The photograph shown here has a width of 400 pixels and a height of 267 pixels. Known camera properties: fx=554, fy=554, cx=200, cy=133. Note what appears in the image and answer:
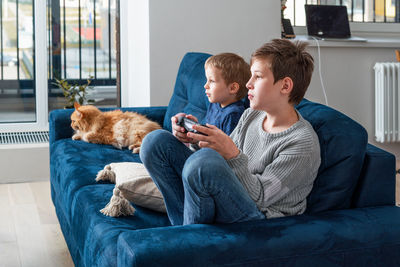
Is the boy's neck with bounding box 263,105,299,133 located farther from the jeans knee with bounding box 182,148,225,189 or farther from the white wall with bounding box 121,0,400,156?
the white wall with bounding box 121,0,400,156

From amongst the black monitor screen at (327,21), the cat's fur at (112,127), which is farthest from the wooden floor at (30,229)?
the black monitor screen at (327,21)

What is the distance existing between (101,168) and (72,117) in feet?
2.47

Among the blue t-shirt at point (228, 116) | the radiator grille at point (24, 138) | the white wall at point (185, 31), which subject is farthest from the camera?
the radiator grille at point (24, 138)

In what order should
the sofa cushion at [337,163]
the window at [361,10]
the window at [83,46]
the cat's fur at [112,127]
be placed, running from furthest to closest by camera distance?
the window at [361,10], the window at [83,46], the cat's fur at [112,127], the sofa cushion at [337,163]

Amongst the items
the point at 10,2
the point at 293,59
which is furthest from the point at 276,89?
the point at 10,2

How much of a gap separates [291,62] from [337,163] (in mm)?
308

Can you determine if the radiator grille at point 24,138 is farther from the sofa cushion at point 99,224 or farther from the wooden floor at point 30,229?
the sofa cushion at point 99,224

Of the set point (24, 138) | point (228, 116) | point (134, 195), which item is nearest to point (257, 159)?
point (134, 195)

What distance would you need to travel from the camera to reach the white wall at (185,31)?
142 inches

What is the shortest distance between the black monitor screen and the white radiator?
1.26 feet

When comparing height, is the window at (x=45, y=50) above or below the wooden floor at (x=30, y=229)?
above

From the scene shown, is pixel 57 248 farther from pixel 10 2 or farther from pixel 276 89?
pixel 10 2

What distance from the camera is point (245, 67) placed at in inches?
87.5

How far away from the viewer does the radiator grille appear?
392 cm
